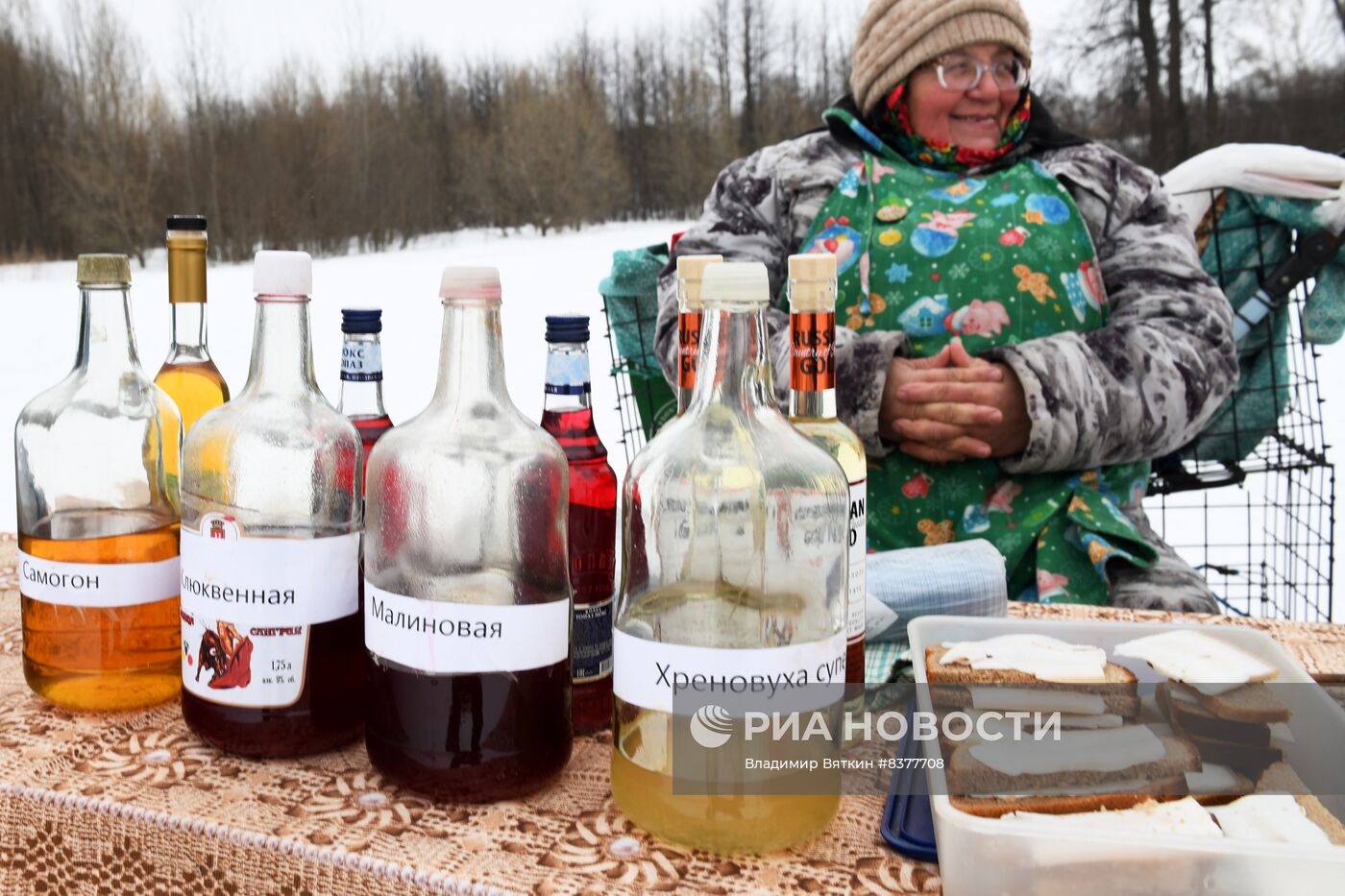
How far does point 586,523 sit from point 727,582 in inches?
5.6

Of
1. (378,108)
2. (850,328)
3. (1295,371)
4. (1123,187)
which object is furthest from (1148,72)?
(378,108)

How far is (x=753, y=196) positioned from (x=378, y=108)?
4111 mm

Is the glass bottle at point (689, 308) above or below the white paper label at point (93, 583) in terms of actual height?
above

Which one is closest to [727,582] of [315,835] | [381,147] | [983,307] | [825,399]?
[825,399]

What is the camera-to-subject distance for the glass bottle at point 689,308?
64 centimetres

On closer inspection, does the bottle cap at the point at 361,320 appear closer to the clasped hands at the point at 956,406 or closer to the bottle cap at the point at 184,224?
the bottle cap at the point at 184,224

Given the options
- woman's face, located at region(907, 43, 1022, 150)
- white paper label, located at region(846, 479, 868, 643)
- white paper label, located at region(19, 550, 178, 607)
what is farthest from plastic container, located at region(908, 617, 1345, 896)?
woman's face, located at region(907, 43, 1022, 150)

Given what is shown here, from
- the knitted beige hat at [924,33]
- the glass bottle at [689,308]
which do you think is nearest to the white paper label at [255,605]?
the glass bottle at [689,308]

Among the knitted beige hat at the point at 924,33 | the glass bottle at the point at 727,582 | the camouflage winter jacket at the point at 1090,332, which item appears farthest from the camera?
the knitted beige hat at the point at 924,33

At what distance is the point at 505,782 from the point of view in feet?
2.13

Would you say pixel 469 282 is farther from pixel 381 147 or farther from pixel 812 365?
pixel 381 147

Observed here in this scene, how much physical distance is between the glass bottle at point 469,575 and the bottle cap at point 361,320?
110 millimetres

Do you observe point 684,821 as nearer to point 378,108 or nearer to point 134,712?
point 134,712

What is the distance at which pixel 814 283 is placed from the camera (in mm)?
652
